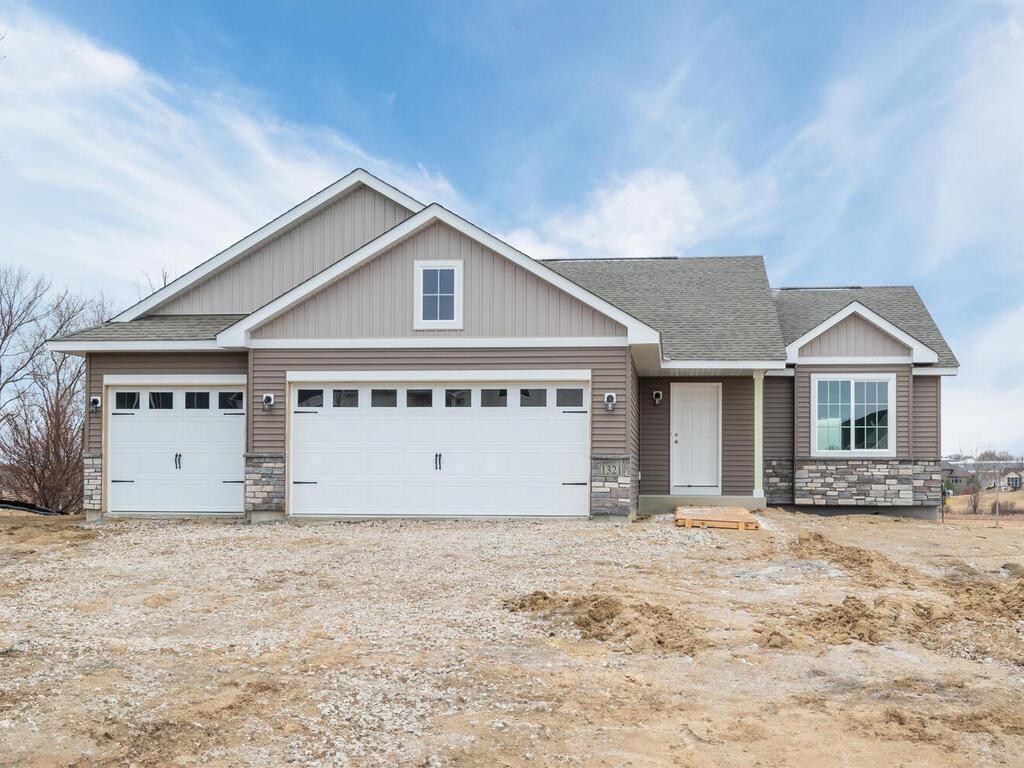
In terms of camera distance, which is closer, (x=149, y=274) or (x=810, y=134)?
(x=810, y=134)

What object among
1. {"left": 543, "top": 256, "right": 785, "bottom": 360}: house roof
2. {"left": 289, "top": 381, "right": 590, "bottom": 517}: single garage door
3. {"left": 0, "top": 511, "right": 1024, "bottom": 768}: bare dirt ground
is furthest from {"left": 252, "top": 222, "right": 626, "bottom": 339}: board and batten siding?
{"left": 0, "top": 511, "right": 1024, "bottom": 768}: bare dirt ground

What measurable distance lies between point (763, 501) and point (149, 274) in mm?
21603

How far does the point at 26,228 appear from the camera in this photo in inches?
730

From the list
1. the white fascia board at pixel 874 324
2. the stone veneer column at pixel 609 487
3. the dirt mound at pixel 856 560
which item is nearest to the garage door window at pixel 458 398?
the stone veneer column at pixel 609 487

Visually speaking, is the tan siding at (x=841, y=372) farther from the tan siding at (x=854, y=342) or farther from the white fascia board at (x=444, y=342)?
the white fascia board at (x=444, y=342)

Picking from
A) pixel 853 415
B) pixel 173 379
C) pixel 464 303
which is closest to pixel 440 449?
→ pixel 464 303

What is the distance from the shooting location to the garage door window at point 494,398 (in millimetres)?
12242

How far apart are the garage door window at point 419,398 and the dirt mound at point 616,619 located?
5.65 m

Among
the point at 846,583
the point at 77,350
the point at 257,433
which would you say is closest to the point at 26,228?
the point at 77,350

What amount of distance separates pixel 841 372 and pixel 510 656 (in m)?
12.1

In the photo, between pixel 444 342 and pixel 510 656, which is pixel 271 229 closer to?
pixel 444 342

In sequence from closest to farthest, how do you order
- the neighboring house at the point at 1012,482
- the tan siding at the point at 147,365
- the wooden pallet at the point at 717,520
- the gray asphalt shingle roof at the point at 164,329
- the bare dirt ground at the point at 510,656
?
1. the bare dirt ground at the point at 510,656
2. the wooden pallet at the point at 717,520
3. the gray asphalt shingle roof at the point at 164,329
4. the tan siding at the point at 147,365
5. the neighboring house at the point at 1012,482

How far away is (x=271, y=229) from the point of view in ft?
46.4

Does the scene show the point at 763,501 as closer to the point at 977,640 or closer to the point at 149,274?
the point at 977,640
